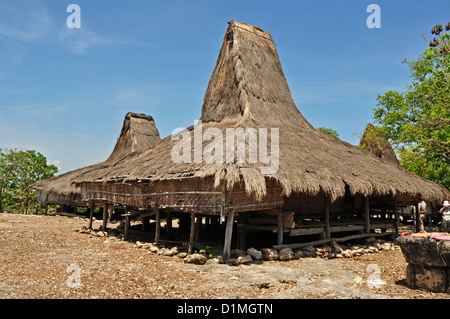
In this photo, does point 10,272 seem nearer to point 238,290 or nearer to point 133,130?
point 238,290

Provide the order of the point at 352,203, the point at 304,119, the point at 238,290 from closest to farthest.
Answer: the point at 238,290
the point at 352,203
the point at 304,119

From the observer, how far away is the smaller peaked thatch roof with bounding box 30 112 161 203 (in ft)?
72.8

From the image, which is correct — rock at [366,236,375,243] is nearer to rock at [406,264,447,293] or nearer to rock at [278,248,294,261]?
rock at [278,248,294,261]

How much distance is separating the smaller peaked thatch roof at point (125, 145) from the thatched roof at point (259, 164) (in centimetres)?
809

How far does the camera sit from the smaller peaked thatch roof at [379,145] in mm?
24594

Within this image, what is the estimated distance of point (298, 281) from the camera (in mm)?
7359

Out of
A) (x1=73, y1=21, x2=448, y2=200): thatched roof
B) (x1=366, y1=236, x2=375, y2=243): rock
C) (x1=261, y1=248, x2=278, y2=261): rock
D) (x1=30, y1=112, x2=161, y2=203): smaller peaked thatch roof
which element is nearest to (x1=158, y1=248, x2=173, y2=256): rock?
(x1=73, y1=21, x2=448, y2=200): thatched roof

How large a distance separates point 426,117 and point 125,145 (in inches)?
819

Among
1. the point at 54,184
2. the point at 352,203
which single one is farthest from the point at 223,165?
the point at 54,184

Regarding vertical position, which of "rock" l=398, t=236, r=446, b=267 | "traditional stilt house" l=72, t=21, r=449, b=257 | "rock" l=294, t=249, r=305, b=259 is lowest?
"rock" l=294, t=249, r=305, b=259

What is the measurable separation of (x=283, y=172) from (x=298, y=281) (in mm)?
3133

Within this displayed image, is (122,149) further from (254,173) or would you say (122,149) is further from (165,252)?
(254,173)

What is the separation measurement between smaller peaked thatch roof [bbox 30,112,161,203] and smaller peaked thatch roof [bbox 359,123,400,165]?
16091 mm

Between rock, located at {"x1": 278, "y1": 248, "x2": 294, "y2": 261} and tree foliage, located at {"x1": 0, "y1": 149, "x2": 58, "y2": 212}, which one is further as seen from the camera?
tree foliage, located at {"x1": 0, "y1": 149, "x2": 58, "y2": 212}
